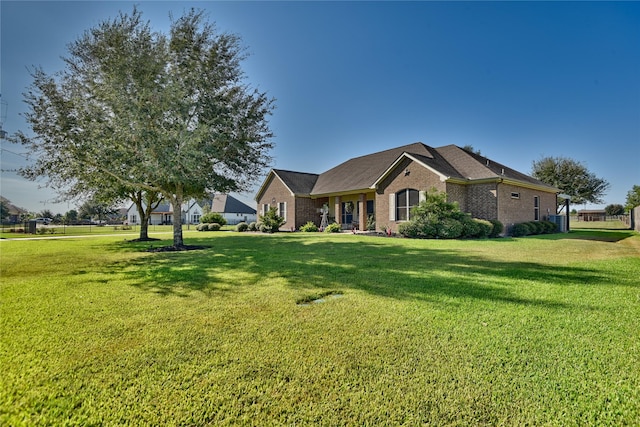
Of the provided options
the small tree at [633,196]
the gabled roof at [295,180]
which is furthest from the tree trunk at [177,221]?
the small tree at [633,196]

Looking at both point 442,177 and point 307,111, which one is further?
point 307,111

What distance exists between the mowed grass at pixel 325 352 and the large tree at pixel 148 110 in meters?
6.73

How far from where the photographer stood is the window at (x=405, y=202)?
60.1ft

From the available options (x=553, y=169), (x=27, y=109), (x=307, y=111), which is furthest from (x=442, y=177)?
(x=553, y=169)

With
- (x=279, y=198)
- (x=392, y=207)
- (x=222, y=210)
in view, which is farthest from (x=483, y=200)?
(x=222, y=210)

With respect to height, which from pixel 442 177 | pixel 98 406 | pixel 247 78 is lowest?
pixel 98 406

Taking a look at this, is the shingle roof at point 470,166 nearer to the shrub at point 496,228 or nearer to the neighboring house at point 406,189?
the neighboring house at point 406,189

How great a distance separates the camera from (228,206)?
5719cm

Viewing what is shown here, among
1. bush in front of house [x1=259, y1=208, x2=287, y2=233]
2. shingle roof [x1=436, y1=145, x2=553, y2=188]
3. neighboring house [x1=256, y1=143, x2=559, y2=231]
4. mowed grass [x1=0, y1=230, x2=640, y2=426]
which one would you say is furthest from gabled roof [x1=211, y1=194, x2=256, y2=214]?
mowed grass [x1=0, y1=230, x2=640, y2=426]

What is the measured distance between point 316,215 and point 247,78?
14.4 meters

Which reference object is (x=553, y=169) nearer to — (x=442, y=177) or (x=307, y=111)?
(x=442, y=177)

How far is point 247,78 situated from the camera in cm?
1439

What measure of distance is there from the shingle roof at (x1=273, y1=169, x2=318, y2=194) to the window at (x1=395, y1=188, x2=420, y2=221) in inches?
384

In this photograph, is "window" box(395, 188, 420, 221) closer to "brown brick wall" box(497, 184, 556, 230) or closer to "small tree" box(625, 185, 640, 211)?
"brown brick wall" box(497, 184, 556, 230)
